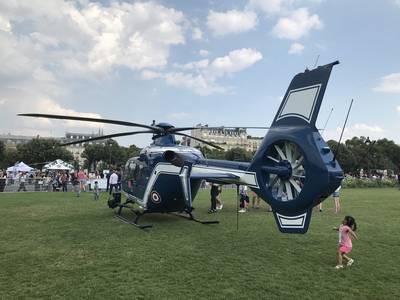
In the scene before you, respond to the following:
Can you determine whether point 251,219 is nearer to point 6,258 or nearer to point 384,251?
point 384,251

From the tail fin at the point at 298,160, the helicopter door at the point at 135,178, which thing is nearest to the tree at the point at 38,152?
the helicopter door at the point at 135,178

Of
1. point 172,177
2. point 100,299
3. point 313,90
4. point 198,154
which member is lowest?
point 100,299

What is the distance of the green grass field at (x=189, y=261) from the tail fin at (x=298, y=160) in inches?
53.2

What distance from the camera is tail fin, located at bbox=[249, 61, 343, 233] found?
6.47 meters

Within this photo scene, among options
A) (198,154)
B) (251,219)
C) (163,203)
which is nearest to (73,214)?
(163,203)

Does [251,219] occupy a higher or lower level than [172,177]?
lower

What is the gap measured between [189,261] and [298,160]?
3445mm

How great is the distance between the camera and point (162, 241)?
1022cm

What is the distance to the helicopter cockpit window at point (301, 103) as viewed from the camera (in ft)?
22.3

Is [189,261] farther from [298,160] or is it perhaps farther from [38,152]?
[38,152]

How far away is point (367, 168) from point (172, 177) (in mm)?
73272

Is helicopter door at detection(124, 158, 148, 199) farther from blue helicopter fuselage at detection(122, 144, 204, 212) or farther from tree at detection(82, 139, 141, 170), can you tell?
tree at detection(82, 139, 141, 170)

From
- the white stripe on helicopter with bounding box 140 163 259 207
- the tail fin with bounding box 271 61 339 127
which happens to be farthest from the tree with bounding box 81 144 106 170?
the tail fin with bounding box 271 61 339 127

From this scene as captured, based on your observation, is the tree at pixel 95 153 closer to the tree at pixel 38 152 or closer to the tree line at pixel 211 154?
the tree line at pixel 211 154
